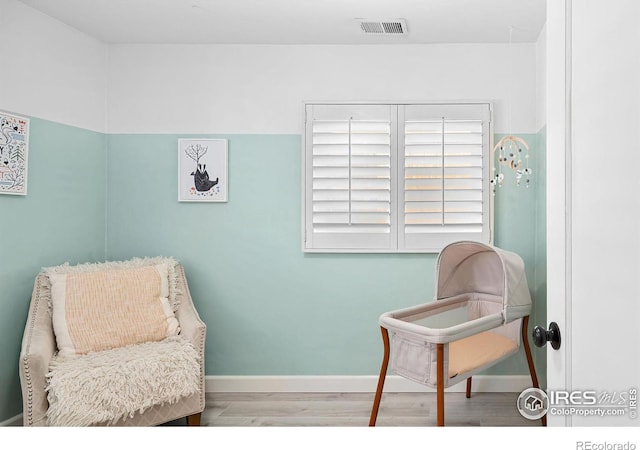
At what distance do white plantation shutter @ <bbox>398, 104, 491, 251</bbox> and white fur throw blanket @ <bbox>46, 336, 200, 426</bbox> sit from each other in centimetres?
170

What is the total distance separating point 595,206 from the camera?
1.04m

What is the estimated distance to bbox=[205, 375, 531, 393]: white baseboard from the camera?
10.8 ft

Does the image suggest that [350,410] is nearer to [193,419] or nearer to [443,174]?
[193,419]

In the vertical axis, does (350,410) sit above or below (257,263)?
below

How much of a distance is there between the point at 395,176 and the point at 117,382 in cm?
215

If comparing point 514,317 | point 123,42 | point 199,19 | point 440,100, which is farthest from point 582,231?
point 123,42

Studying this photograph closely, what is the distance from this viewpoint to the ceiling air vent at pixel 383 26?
292cm

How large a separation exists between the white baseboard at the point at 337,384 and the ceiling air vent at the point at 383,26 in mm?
2378

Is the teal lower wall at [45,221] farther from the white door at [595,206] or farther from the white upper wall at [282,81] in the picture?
the white door at [595,206]

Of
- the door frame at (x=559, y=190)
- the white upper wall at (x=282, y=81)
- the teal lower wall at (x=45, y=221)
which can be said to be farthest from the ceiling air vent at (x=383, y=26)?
the teal lower wall at (x=45, y=221)

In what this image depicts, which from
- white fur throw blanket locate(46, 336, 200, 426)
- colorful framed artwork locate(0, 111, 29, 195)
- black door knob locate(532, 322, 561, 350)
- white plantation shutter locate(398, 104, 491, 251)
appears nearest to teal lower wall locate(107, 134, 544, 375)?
white plantation shutter locate(398, 104, 491, 251)

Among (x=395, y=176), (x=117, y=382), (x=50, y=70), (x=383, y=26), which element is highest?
(x=383, y=26)

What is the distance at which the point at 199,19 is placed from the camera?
9.71ft

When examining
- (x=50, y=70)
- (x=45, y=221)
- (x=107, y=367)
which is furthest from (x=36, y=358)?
(x=50, y=70)
